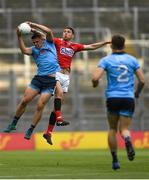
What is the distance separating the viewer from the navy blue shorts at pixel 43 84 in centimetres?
1770

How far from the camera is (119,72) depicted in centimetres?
Result: 1420

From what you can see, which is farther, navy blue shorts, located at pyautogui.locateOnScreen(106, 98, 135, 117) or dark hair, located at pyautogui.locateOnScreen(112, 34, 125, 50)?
navy blue shorts, located at pyautogui.locateOnScreen(106, 98, 135, 117)

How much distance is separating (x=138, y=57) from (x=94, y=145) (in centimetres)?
488

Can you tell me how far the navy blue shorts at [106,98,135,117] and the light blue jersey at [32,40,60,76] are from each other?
3777 mm

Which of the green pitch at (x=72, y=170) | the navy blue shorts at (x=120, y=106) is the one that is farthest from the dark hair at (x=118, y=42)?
the green pitch at (x=72, y=170)

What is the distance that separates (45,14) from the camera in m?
33.4

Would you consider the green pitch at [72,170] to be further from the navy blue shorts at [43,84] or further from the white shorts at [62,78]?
the white shorts at [62,78]

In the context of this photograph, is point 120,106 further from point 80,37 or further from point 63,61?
point 80,37

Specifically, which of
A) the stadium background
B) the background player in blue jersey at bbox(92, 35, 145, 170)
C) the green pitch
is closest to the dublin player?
the green pitch

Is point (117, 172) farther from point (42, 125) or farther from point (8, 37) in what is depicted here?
point (8, 37)

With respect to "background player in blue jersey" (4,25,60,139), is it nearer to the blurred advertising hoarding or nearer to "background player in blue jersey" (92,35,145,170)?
"background player in blue jersey" (92,35,145,170)

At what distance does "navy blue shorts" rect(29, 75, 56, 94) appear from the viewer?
17.7 meters

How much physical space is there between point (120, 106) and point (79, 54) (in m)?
17.6

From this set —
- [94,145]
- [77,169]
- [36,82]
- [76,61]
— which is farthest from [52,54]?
[76,61]
